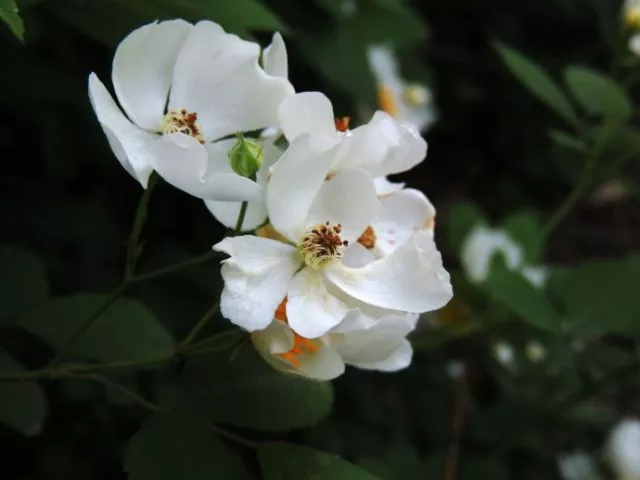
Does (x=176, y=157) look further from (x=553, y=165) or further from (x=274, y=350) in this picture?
(x=553, y=165)

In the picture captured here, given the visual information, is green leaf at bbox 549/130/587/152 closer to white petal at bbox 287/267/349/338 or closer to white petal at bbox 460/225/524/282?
white petal at bbox 460/225/524/282

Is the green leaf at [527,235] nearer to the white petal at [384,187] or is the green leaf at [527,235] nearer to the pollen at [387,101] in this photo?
the pollen at [387,101]

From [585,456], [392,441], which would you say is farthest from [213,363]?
[585,456]

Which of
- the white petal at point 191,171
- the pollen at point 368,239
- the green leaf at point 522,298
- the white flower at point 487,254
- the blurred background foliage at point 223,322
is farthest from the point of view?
the white flower at point 487,254

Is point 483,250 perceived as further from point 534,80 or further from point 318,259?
point 318,259

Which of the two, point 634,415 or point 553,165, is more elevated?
point 553,165

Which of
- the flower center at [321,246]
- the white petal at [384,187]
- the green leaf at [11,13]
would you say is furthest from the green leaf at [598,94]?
the green leaf at [11,13]

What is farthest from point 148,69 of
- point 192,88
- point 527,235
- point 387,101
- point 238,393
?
point 387,101

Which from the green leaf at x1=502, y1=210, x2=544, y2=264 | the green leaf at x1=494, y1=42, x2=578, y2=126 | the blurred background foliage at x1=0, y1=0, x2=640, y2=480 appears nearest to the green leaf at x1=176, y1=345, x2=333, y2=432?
the blurred background foliage at x1=0, y1=0, x2=640, y2=480
